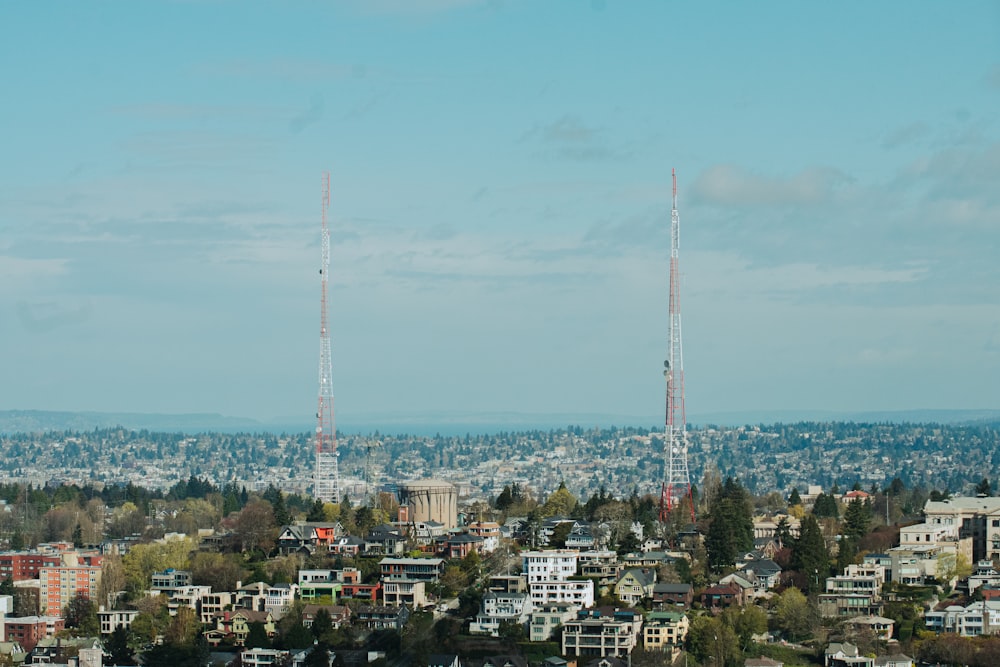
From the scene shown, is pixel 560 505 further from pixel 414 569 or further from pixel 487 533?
pixel 414 569

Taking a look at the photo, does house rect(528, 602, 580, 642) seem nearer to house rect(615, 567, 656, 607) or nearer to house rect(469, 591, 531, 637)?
house rect(469, 591, 531, 637)

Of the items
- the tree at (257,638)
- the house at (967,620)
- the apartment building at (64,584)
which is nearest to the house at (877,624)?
the house at (967,620)

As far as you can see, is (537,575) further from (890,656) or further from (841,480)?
(841,480)

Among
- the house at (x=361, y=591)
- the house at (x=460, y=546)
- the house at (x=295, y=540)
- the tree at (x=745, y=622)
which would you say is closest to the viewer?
the tree at (x=745, y=622)

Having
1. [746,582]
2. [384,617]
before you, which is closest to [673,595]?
[746,582]

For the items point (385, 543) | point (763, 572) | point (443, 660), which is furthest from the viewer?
point (385, 543)

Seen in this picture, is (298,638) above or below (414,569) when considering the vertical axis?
below

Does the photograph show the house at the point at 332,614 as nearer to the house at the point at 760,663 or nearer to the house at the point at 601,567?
the house at the point at 601,567
